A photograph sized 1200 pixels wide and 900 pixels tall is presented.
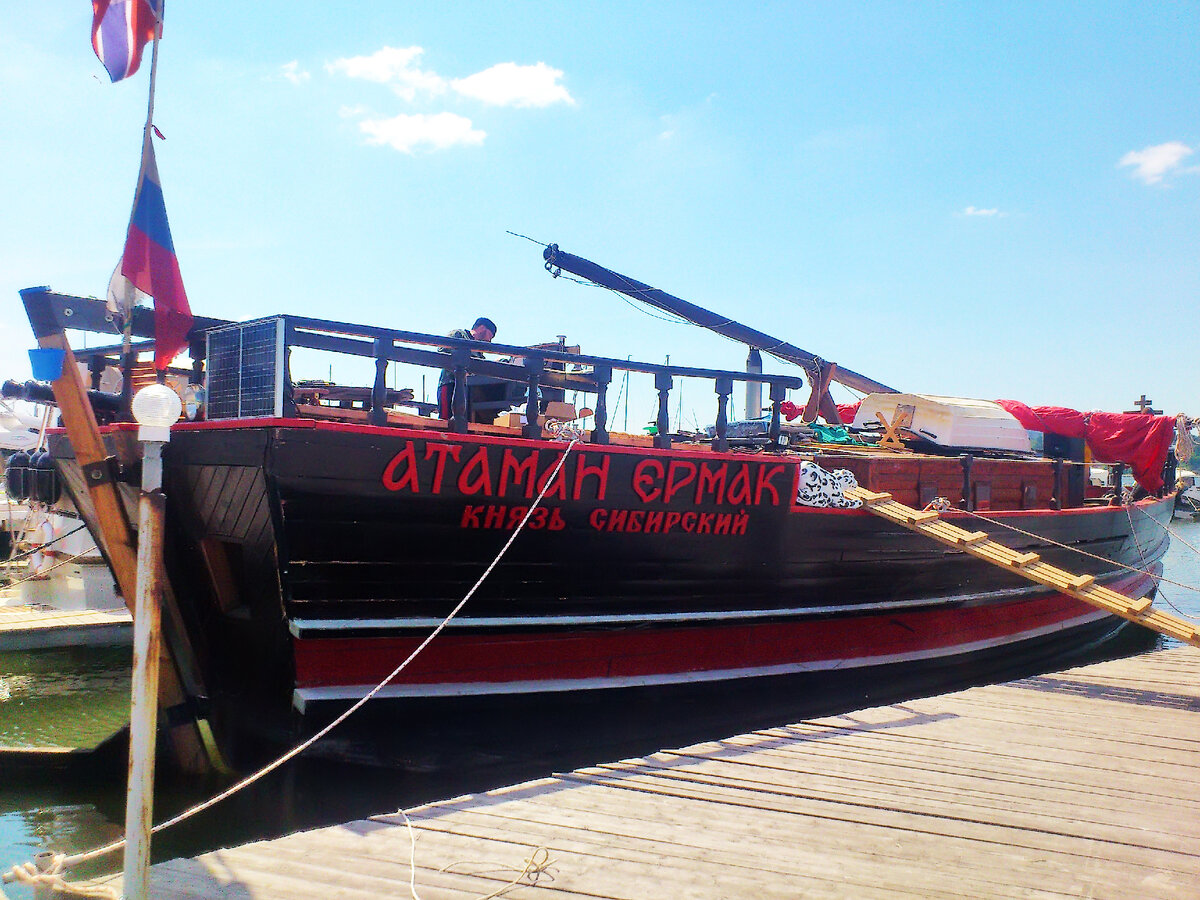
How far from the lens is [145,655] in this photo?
114 inches

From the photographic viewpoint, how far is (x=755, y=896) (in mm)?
3189

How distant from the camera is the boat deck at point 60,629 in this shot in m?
11.0

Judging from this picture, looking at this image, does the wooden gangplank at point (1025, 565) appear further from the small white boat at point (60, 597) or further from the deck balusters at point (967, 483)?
the small white boat at point (60, 597)

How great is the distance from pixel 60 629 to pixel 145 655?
10.5m

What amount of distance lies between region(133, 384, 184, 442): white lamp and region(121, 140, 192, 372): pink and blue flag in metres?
3.97

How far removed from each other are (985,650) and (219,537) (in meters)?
9.97

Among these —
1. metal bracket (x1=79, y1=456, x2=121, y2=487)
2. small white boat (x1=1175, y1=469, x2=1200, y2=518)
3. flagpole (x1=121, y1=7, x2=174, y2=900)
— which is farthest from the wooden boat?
small white boat (x1=1175, y1=469, x2=1200, y2=518)

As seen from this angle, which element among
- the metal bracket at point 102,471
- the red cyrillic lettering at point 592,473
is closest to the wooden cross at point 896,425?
the red cyrillic lettering at point 592,473

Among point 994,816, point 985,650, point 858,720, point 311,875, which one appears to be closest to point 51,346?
point 311,875

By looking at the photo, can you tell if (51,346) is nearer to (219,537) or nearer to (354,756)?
(219,537)

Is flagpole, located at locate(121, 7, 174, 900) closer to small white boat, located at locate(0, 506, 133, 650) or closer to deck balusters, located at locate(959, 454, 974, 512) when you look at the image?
small white boat, located at locate(0, 506, 133, 650)

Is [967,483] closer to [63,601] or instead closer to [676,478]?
[676,478]

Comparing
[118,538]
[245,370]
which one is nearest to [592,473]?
[245,370]

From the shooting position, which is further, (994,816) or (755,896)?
(994,816)
